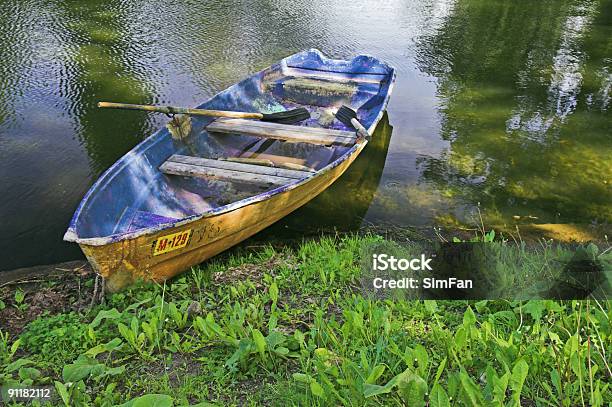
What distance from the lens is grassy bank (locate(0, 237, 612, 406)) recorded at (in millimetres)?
2369

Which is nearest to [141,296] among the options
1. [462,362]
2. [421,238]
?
[462,362]

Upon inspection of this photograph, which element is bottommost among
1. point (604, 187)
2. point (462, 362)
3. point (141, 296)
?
point (604, 187)

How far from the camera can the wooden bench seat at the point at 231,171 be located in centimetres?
496

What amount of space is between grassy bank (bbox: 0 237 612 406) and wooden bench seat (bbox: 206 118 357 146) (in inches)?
83.1

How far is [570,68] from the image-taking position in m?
9.77

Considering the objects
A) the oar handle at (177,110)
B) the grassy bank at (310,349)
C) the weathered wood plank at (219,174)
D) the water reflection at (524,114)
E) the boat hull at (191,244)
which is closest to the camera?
the grassy bank at (310,349)

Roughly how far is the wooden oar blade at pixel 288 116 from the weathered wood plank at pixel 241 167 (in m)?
1.07

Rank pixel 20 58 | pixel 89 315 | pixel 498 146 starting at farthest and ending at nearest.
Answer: pixel 20 58, pixel 498 146, pixel 89 315

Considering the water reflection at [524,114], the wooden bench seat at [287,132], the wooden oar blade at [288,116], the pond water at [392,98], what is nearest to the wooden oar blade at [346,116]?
the wooden oar blade at [288,116]

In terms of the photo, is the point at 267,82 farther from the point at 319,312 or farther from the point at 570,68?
the point at 570,68

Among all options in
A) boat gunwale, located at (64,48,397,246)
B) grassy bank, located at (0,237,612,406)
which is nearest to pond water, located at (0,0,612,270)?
boat gunwale, located at (64,48,397,246)

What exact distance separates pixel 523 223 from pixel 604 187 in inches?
53.3

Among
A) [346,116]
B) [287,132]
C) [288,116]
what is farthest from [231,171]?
A: [346,116]

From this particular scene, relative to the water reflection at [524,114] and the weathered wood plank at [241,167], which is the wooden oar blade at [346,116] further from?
the weathered wood plank at [241,167]
